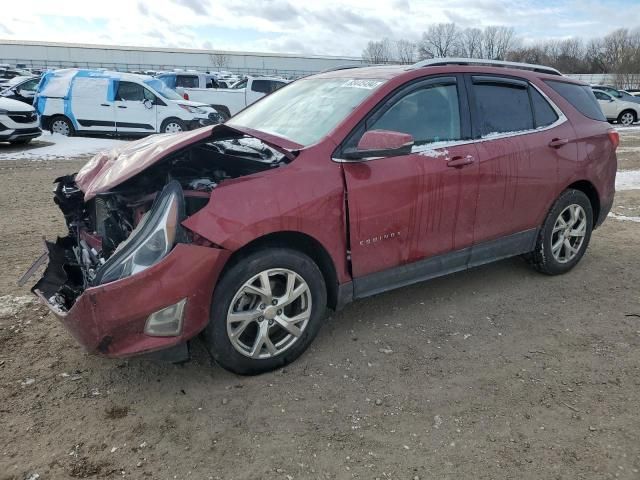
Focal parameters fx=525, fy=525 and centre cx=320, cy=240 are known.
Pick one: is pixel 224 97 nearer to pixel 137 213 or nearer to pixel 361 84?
pixel 361 84

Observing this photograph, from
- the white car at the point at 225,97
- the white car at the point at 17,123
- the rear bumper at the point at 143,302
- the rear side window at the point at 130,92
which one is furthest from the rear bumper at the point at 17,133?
the rear bumper at the point at 143,302

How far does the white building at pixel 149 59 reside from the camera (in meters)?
80.6

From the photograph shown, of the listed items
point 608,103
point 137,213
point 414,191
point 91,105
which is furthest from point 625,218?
point 608,103

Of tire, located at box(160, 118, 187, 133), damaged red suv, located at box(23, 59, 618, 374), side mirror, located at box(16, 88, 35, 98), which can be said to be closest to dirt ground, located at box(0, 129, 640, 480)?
damaged red suv, located at box(23, 59, 618, 374)

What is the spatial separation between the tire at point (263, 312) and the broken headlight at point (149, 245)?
1.22 feet

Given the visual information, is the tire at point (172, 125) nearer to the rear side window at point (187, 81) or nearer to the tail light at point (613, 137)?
the rear side window at point (187, 81)

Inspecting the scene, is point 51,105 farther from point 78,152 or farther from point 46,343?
point 46,343

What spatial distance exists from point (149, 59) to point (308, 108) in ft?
304

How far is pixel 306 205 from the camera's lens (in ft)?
9.91

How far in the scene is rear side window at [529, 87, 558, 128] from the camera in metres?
4.24

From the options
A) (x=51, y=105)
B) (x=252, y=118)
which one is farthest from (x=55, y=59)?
(x=252, y=118)

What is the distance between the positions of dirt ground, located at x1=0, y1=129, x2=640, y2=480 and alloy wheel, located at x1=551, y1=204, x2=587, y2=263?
52 centimetres

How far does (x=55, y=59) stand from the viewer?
8212cm

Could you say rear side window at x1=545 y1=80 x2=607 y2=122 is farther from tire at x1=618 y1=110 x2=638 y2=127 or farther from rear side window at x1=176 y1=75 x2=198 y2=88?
tire at x1=618 y1=110 x2=638 y2=127
